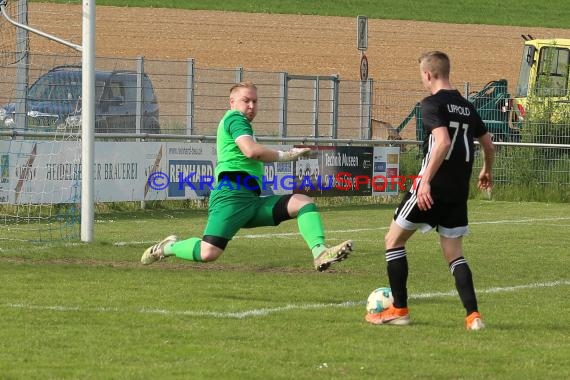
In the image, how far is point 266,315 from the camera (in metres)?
9.49

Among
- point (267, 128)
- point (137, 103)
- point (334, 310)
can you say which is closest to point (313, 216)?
point (334, 310)

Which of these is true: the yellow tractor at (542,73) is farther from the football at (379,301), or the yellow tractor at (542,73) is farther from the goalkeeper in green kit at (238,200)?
the football at (379,301)

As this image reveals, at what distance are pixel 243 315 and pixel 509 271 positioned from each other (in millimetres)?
4333

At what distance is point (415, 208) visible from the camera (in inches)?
354

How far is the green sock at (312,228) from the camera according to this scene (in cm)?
1023

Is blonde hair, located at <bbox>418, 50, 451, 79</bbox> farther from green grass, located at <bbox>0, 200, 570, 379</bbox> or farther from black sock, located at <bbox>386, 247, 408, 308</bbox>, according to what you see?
green grass, located at <bbox>0, 200, 570, 379</bbox>

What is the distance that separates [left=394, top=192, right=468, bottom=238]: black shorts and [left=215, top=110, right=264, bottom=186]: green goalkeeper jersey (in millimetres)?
1767

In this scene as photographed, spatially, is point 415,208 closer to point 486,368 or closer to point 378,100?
point 486,368

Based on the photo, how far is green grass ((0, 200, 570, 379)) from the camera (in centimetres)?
749

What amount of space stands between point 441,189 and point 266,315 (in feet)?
5.13

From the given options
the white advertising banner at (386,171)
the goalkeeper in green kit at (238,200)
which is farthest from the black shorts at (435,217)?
the white advertising banner at (386,171)

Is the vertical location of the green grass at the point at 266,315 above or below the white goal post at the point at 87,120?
below

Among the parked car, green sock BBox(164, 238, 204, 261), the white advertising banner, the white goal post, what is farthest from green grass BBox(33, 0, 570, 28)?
green sock BBox(164, 238, 204, 261)

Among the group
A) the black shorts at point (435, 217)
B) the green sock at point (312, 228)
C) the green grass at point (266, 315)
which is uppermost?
the black shorts at point (435, 217)
